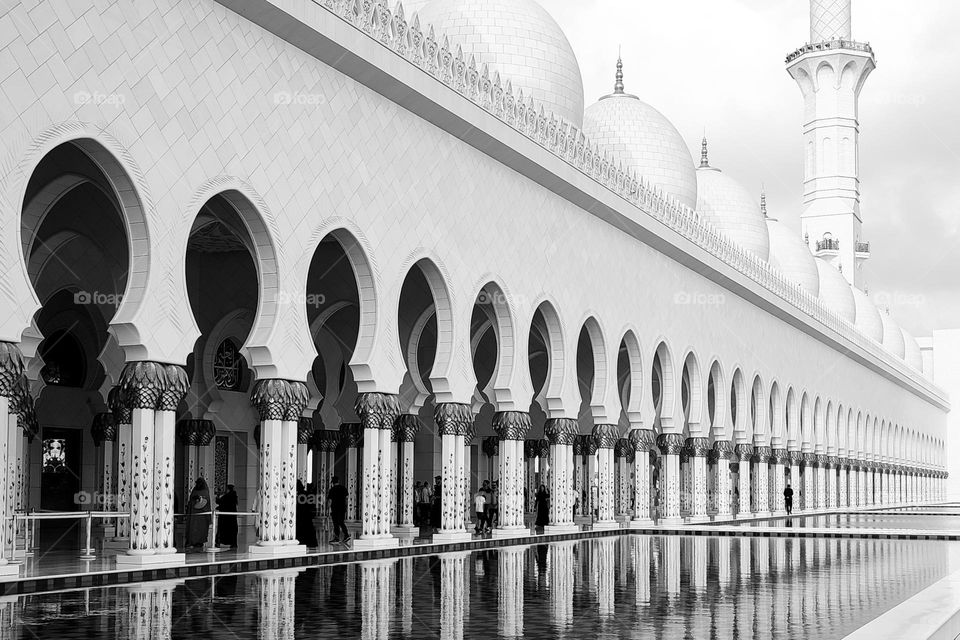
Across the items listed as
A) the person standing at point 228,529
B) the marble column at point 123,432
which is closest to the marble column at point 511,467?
the person standing at point 228,529

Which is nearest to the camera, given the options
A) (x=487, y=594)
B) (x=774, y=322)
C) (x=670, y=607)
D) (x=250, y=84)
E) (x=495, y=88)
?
(x=670, y=607)

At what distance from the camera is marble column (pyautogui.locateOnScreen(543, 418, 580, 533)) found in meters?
15.1

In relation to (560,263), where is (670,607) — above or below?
below

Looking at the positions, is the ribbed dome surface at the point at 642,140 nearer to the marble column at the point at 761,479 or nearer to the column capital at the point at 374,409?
the marble column at the point at 761,479

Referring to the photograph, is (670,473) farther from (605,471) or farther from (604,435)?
(604,435)

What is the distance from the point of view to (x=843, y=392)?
31875 millimetres

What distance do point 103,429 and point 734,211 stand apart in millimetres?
16416

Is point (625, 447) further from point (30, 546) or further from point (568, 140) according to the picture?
point (30, 546)

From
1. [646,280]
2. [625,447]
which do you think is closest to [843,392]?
[625,447]

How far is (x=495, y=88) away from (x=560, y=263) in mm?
2885

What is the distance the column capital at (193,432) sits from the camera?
50.9 feet

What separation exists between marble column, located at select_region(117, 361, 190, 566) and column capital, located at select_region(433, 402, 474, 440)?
4.31m

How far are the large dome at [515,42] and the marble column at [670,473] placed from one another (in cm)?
569

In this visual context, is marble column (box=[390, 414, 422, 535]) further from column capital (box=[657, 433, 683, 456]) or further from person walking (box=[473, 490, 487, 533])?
column capital (box=[657, 433, 683, 456])
